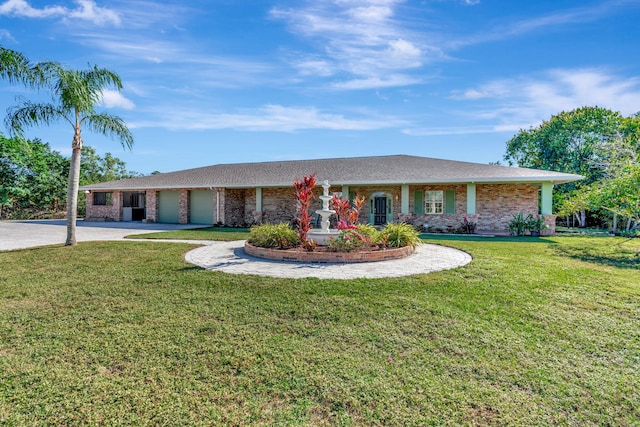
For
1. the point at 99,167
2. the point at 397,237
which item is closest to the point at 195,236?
the point at 397,237

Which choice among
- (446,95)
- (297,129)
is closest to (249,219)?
(297,129)

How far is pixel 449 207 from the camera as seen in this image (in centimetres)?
1644

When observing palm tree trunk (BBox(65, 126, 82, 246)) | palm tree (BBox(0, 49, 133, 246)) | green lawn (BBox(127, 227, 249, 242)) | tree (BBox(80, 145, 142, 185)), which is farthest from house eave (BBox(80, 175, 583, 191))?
tree (BBox(80, 145, 142, 185))

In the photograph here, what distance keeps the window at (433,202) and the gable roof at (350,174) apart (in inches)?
45.9

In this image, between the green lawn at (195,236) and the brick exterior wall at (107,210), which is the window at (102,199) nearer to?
the brick exterior wall at (107,210)

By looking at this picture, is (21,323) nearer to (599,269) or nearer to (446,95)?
(599,269)

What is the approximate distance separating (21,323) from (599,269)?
10324 mm

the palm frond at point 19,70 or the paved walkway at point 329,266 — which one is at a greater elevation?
the palm frond at point 19,70

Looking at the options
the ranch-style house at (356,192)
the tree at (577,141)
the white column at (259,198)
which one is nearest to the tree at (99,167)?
the ranch-style house at (356,192)

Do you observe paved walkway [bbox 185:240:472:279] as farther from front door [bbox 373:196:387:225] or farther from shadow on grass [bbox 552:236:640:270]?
front door [bbox 373:196:387:225]

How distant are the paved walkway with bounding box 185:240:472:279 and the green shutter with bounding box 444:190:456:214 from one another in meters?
8.26

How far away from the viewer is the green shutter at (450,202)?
1634 cm

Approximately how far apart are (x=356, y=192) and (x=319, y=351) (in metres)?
15.6

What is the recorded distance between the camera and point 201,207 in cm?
2086
